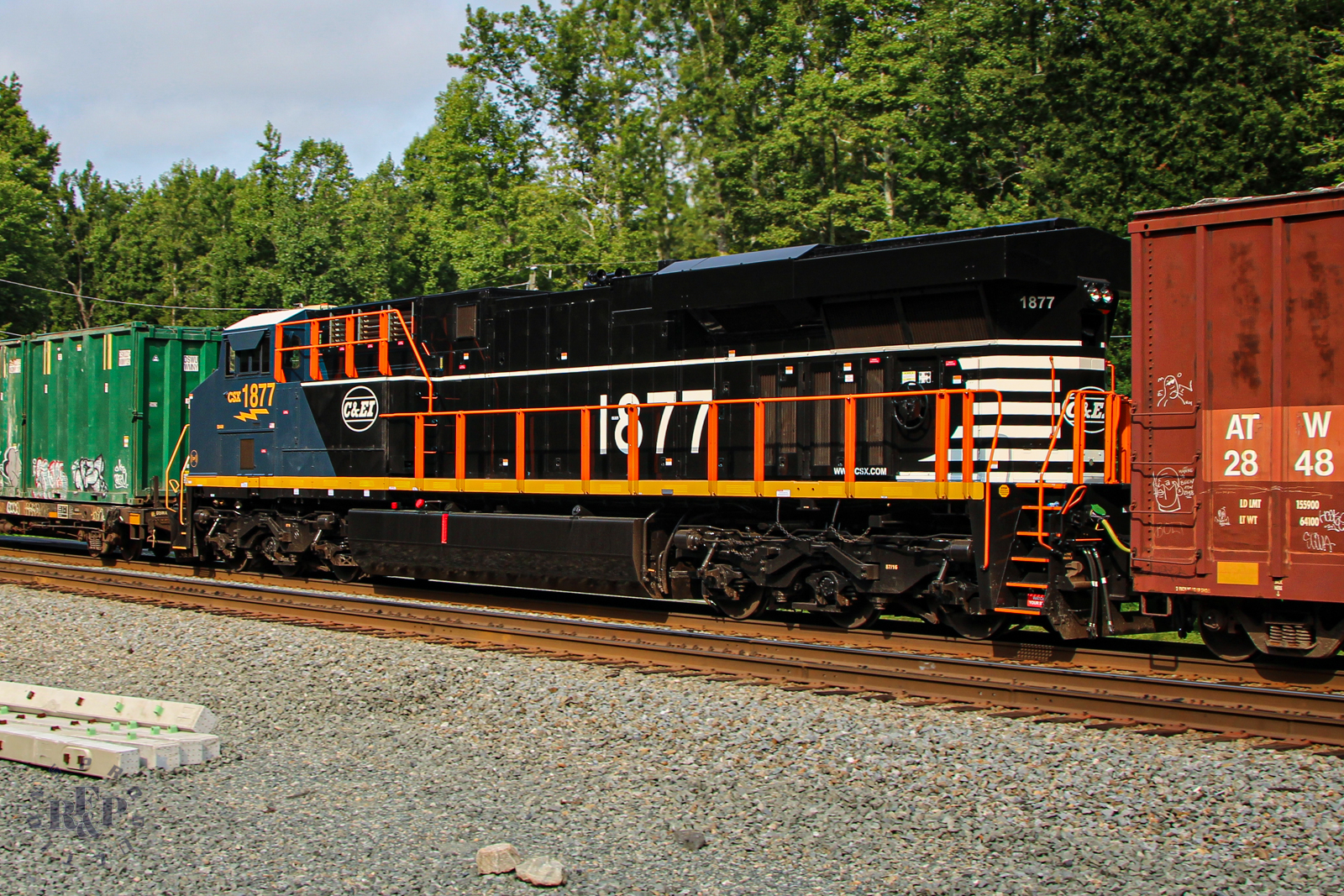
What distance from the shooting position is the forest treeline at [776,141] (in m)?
24.9

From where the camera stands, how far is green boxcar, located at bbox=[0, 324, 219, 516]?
16078mm

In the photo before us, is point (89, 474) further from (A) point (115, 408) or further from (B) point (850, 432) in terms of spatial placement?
(B) point (850, 432)

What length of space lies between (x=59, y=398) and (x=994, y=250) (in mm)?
15687

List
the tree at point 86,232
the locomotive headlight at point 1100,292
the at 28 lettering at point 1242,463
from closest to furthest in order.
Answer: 1. the at 28 lettering at point 1242,463
2. the locomotive headlight at point 1100,292
3. the tree at point 86,232

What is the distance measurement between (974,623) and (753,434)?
8.81 ft

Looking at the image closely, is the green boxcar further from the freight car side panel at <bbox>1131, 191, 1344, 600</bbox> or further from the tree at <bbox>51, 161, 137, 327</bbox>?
the tree at <bbox>51, 161, 137, 327</bbox>

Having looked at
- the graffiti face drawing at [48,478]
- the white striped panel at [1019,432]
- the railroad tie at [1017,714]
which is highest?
the white striped panel at [1019,432]

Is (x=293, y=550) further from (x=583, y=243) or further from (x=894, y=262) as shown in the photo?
(x=583, y=243)

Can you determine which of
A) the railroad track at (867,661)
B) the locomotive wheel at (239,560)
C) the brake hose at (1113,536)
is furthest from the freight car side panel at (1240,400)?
the locomotive wheel at (239,560)

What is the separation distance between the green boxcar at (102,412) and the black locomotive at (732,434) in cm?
212

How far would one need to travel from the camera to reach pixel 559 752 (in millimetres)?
6367

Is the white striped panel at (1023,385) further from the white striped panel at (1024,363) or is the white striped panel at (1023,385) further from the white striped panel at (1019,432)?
the white striped panel at (1019,432)

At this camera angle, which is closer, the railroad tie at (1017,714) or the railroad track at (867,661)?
the railroad track at (867,661)

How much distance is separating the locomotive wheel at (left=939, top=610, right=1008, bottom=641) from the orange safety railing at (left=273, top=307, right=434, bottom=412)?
660 cm
